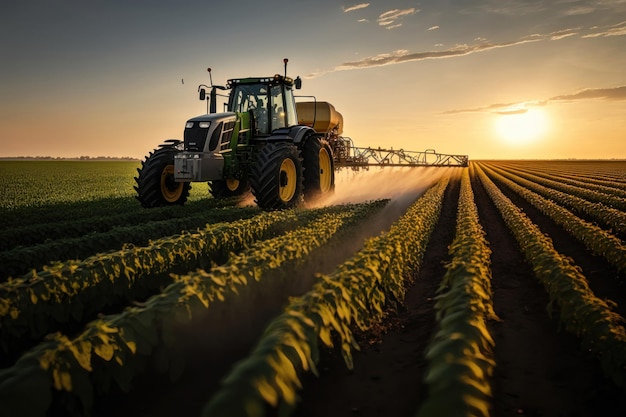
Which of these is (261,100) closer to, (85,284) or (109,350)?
(85,284)

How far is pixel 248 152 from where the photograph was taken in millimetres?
12398

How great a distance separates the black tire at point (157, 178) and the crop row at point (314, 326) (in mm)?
6651

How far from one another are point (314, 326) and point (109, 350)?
57.3 inches

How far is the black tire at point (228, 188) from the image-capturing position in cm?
1490

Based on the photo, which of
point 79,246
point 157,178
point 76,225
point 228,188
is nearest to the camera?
point 79,246

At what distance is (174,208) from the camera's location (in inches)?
460

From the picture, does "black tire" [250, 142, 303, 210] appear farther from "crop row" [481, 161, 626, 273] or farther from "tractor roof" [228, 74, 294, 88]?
"crop row" [481, 161, 626, 273]

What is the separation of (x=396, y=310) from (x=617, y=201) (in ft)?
49.9

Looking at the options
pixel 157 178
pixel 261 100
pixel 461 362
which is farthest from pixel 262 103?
pixel 461 362

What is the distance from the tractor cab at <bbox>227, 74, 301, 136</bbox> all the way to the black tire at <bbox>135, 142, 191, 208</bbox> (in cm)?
221

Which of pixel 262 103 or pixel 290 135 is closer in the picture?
pixel 290 135

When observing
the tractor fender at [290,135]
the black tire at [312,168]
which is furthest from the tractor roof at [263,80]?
the black tire at [312,168]

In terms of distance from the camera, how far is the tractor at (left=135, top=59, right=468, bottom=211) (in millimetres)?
10844

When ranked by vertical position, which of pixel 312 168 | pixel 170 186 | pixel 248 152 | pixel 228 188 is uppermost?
pixel 248 152
